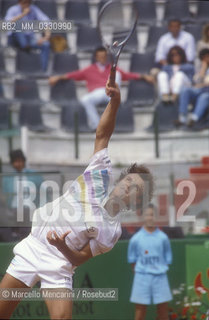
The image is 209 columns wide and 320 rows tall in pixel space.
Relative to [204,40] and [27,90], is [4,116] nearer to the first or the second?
[27,90]

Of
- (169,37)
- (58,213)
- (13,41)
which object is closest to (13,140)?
(13,41)

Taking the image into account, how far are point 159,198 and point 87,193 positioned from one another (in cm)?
298

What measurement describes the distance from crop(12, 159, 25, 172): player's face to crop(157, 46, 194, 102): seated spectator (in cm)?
223

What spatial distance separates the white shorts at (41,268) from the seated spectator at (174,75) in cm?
502

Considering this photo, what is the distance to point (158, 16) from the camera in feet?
38.3

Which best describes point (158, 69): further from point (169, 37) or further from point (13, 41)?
point (13, 41)

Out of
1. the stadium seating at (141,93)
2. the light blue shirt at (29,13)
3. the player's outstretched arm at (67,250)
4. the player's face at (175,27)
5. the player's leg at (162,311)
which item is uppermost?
the light blue shirt at (29,13)

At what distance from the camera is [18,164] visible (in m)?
8.84

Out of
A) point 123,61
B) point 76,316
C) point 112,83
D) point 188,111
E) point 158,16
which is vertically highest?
point 158,16

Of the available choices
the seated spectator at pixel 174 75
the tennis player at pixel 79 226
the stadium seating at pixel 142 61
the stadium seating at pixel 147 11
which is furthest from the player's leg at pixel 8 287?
the stadium seating at pixel 147 11

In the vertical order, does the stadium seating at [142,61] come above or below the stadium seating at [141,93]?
above

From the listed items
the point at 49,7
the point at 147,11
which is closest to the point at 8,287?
the point at 49,7

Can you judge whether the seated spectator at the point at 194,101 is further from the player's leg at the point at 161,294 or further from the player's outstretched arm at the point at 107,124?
the player's outstretched arm at the point at 107,124

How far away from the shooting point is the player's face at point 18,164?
28.9 feet
